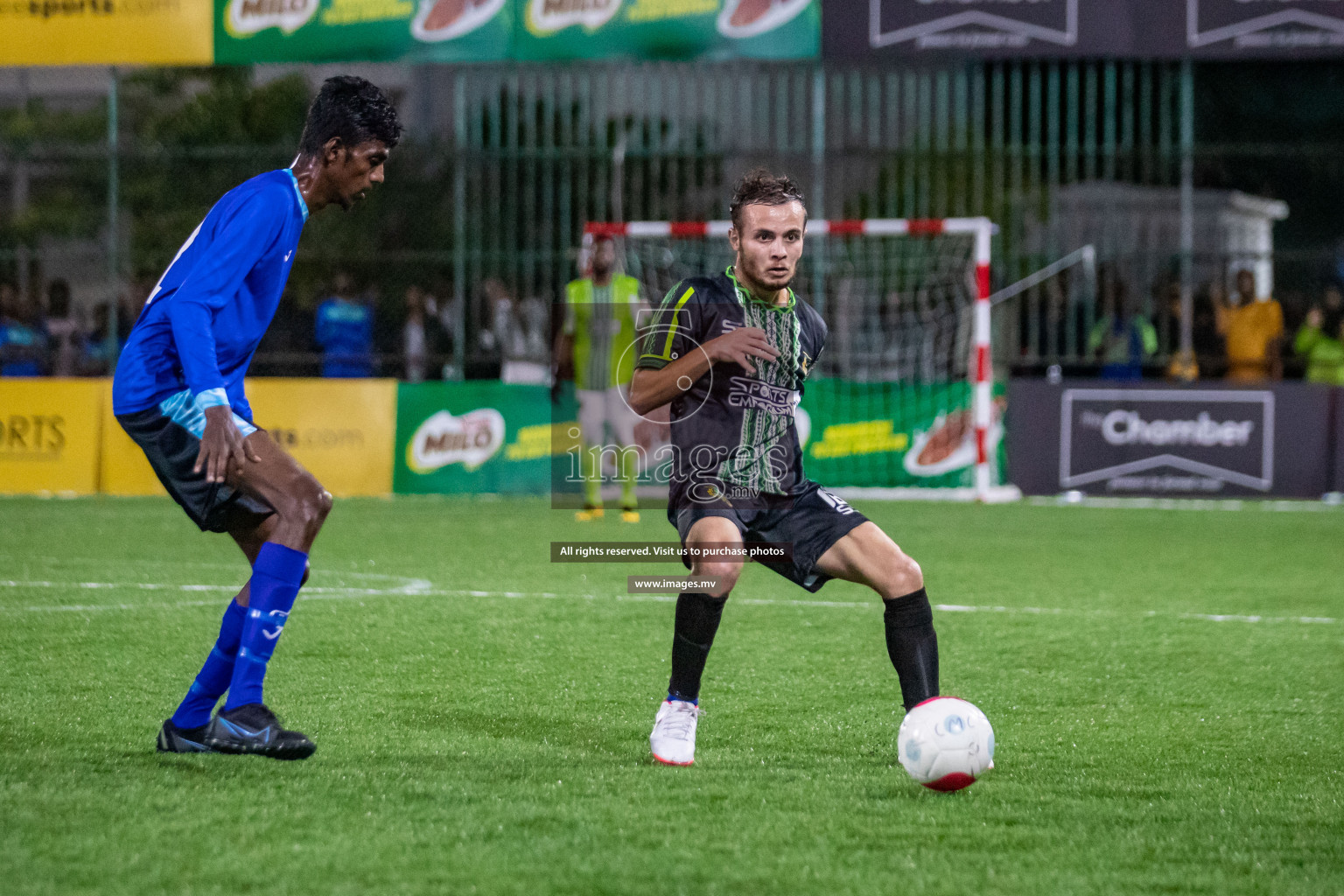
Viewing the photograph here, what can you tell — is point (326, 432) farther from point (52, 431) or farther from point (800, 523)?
point (800, 523)

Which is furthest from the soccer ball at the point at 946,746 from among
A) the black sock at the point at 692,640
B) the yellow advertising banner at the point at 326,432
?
the yellow advertising banner at the point at 326,432

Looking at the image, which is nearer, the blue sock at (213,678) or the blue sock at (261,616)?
the blue sock at (261,616)

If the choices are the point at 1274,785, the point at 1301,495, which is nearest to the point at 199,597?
the point at 1274,785

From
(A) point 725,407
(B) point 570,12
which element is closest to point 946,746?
(A) point 725,407

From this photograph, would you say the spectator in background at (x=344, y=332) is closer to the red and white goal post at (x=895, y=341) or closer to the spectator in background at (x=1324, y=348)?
the red and white goal post at (x=895, y=341)

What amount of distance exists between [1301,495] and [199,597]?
36.1 ft

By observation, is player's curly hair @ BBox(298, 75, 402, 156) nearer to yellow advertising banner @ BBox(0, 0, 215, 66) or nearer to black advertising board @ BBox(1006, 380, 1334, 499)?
black advertising board @ BBox(1006, 380, 1334, 499)

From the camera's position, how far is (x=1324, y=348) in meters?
15.7

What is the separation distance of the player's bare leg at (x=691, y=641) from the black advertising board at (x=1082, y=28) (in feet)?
38.2

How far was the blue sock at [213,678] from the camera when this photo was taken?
4.46 meters

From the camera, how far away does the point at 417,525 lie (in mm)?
11844

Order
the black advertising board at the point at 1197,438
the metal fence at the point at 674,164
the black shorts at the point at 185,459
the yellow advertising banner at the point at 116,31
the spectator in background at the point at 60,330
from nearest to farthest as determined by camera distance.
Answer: the black shorts at the point at 185,459 < the black advertising board at the point at 1197,438 < the metal fence at the point at 674,164 < the yellow advertising banner at the point at 116,31 < the spectator in background at the point at 60,330

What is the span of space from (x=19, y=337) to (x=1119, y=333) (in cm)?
1106

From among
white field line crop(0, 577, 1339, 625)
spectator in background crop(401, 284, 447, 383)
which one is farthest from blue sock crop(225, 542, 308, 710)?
spectator in background crop(401, 284, 447, 383)
